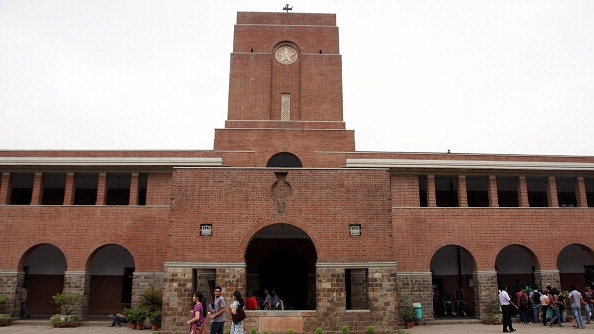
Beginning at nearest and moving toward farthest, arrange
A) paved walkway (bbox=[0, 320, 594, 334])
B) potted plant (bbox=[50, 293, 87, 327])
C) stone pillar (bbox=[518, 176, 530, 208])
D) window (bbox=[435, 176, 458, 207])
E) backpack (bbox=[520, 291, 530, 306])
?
paved walkway (bbox=[0, 320, 594, 334]) < potted plant (bbox=[50, 293, 87, 327]) < backpack (bbox=[520, 291, 530, 306]) < stone pillar (bbox=[518, 176, 530, 208]) < window (bbox=[435, 176, 458, 207])

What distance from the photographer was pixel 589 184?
79.9ft

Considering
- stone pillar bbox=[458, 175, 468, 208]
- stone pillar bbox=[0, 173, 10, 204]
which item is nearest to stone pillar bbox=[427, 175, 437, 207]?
stone pillar bbox=[458, 175, 468, 208]

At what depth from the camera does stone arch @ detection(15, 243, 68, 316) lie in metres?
22.9

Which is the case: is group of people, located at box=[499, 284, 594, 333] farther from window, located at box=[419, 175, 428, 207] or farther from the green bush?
the green bush

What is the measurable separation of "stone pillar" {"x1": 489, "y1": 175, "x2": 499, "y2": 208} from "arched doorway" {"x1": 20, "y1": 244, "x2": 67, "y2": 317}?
65.3 feet

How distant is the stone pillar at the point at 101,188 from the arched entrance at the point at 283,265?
6.87m

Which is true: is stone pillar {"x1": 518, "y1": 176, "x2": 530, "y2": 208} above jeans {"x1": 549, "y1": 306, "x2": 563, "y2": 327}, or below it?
above

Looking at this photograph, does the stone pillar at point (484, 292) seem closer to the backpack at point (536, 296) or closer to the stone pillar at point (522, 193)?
the backpack at point (536, 296)

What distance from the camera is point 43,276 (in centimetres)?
2311

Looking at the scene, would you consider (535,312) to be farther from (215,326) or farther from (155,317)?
(155,317)

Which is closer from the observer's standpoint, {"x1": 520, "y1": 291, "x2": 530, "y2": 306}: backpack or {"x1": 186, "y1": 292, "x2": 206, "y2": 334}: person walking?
{"x1": 186, "y1": 292, "x2": 206, "y2": 334}: person walking

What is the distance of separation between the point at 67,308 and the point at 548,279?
20.3 meters

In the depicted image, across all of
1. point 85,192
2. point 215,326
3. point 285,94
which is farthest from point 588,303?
point 85,192

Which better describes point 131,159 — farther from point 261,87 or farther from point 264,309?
point 264,309
